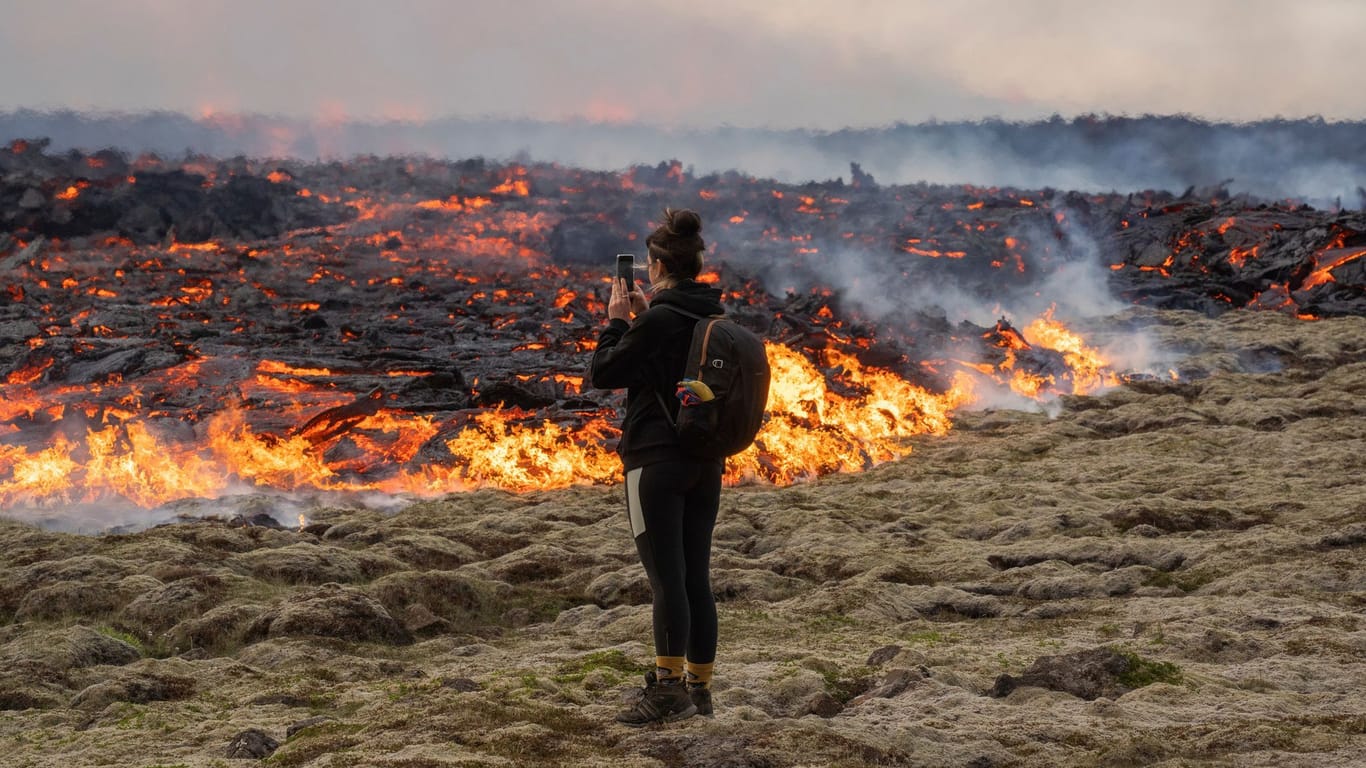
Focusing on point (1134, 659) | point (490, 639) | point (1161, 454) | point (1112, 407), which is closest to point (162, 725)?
point (490, 639)

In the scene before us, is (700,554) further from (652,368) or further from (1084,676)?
(1084,676)

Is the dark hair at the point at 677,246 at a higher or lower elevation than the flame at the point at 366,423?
higher

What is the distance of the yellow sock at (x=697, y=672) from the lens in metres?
6.24

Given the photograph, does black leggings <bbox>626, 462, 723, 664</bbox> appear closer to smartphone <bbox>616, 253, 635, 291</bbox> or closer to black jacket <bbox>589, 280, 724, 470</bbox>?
black jacket <bbox>589, 280, 724, 470</bbox>

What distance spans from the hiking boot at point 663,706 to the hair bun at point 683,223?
232cm

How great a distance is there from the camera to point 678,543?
5.99 metres

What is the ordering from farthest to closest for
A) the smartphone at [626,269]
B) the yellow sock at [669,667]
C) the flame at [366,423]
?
the flame at [366,423], the smartphone at [626,269], the yellow sock at [669,667]

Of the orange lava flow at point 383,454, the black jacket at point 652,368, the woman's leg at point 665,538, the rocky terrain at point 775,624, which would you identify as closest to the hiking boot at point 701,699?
the rocky terrain at point 775,624

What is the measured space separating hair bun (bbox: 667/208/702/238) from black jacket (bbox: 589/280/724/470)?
29 centimetres

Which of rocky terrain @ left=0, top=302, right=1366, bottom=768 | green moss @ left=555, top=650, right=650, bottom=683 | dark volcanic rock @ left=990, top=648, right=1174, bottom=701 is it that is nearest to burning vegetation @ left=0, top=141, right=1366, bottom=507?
rocky terrain @ left=0, top=302, right=1366, bottom=768

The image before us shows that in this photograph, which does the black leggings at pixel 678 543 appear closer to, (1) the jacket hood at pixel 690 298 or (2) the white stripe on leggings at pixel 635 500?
(2) the white stripe on leggings at pixel 635 500

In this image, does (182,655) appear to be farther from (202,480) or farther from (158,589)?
(202,480)

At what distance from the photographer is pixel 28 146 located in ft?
A: 161

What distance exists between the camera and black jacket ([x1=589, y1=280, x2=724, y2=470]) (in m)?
5.97
